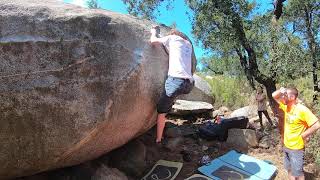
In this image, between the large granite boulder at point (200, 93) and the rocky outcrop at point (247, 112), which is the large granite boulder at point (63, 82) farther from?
the large granite boulder at point (200, 93)

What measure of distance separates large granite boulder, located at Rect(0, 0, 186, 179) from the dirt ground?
5.95 ft

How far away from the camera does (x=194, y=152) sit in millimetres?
8602

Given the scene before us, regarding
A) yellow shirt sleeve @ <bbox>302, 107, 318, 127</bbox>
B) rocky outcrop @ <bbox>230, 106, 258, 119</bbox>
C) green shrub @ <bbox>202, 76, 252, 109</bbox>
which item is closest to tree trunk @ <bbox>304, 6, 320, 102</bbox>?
rocky outcrop @ <bbox>230, 106, 258, 119</bbox>

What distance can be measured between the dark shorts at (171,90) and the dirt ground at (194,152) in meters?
1.48

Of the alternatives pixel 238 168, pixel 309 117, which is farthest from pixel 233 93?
pixel 309 117

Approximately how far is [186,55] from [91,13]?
1738mm

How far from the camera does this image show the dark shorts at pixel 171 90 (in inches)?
263

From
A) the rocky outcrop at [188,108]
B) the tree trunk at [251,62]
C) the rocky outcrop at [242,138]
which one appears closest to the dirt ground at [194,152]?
the rocky outcrop at [242,138]

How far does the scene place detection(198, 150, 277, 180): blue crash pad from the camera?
7.32 metres

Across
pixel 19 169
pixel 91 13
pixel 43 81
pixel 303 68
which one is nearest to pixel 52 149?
pixel 19 169

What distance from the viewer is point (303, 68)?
11.4m

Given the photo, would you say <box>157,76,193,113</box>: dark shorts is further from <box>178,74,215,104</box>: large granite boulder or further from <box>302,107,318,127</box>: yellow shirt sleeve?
<box>178,74,215,104</box>: large granite boulder

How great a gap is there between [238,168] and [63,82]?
12.0 ft

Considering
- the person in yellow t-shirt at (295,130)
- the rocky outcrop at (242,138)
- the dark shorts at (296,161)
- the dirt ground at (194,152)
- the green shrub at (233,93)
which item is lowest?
the green shrub at (233,93)
